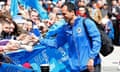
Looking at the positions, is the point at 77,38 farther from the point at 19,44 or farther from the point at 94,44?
the point at 19,44

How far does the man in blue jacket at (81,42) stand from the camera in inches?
371

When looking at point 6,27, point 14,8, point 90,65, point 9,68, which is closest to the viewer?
point 9,68

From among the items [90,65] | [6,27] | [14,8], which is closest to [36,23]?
[14,8]

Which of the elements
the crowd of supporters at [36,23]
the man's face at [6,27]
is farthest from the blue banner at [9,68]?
the man's face at [6,27]

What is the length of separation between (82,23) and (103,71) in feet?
21.0

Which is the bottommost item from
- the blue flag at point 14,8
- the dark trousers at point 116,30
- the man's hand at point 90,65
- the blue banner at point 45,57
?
the dark trousers at point 116,30

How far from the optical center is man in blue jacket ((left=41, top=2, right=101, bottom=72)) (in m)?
9.41

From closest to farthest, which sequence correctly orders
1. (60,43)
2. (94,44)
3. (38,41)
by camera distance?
(94,44) → (60,43) → (38,41)

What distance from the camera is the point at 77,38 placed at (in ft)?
31.4

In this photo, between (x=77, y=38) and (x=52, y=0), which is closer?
(x=77, y=38)

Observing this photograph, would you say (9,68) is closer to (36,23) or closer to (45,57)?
(45,57)

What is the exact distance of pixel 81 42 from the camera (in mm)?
9531

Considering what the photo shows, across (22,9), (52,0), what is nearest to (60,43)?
(22,9)

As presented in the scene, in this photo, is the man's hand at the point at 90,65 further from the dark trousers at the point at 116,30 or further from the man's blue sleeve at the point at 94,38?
the dark trousers at the point at 116,30
